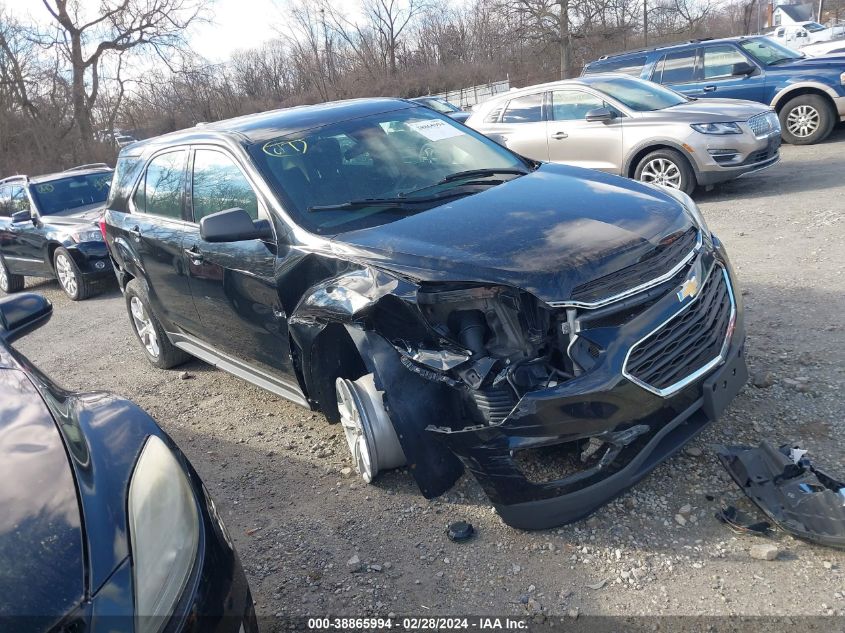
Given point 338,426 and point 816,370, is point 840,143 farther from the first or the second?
point 338,426

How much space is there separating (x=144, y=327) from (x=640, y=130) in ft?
20.8

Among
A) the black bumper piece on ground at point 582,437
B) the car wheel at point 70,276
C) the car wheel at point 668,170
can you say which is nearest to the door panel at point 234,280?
the black bumper piece on ground at point 582,437

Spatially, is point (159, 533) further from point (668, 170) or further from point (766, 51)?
point (766, 51)

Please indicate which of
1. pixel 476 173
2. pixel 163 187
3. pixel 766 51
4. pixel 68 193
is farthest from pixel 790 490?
pixel 766 51

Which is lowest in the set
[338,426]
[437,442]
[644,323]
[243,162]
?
[338,426]

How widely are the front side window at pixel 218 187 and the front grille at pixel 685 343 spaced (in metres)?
2.19

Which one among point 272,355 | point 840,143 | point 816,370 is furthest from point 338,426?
point 840,143

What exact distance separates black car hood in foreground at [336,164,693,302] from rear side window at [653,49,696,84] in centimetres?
917

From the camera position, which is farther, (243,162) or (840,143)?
(840,143)

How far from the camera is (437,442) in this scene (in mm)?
3059

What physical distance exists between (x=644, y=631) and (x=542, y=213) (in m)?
1.80

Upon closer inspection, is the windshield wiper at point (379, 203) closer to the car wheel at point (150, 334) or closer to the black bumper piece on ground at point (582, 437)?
the black bumper piece on ground at point (582, 437)

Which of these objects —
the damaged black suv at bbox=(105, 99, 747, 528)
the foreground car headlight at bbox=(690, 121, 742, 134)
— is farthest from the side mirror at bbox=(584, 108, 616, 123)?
the damaged black suv at bbox=(105, 99, 747, 528)

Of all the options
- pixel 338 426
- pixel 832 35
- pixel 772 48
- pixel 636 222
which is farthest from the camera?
pixel 832 35
